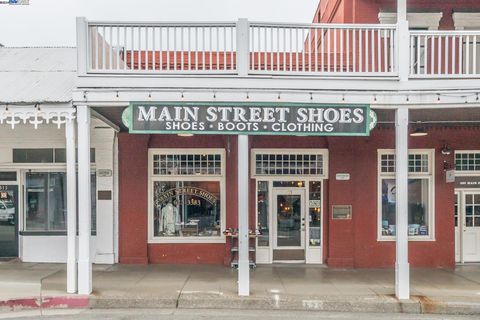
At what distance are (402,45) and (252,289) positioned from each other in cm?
535

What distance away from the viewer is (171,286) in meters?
9.09

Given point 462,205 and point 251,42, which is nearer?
point 251,42

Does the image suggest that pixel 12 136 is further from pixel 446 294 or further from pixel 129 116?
pixel 446 294

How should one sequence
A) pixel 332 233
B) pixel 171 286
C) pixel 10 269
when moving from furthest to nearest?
1. pixel 332 233
2. pixel 10 269
3. pixel 171 286

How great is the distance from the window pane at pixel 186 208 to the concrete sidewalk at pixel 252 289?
95 centimetres

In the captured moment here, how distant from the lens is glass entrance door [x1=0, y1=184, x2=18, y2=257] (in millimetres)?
11797

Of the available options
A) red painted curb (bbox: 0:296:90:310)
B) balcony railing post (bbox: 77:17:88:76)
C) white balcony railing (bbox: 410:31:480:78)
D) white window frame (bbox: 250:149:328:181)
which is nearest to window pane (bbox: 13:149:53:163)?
balcony railing post (bbox: 77:17:88:76)

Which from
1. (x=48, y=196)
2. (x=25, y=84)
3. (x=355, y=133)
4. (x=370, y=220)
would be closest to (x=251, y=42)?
(x=355, y=133)

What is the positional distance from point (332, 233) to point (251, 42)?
17.3 feet

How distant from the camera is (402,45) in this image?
865 cm

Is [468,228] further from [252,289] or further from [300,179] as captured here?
[252,289]

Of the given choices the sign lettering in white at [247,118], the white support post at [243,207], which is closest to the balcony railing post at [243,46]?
the sign lettering in white at [247,118]

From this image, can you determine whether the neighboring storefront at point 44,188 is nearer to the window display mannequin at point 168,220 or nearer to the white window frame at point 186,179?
the white window frame at point 186,179

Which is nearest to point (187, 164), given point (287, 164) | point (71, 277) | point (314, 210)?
point (287, 164)
